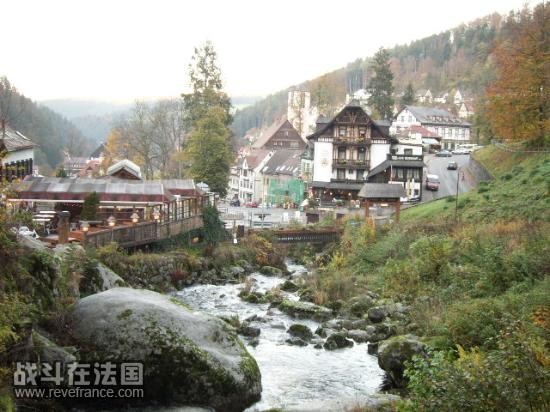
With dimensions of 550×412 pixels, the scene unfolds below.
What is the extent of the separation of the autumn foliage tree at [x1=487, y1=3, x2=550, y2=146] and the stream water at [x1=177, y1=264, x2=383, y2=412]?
28.3m

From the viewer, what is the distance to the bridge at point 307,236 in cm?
4547

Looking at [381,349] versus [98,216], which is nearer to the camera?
[381,349]

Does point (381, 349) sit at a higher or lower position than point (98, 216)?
lower

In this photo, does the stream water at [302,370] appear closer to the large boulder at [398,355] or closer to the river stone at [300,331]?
the river stone at [300,331]

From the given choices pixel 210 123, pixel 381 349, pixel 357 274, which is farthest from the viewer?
pixel 210 123

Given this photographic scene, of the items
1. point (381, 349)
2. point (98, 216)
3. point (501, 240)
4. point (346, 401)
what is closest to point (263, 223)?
point (98, 216)

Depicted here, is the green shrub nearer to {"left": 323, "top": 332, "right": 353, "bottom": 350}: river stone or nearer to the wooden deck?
{"left": 323, "top": 332, "right": 353, "bottom": 350}: river stone

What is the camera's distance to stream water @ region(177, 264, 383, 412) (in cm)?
1678

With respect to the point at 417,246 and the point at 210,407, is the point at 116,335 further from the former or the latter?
the point at 417,246

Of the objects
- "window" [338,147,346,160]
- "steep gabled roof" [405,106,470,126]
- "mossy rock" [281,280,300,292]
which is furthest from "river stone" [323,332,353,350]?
"steep gabled roof" [405,106,470,126]

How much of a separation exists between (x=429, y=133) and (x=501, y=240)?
83.4 m

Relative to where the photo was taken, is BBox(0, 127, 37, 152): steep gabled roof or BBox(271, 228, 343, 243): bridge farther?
BBox(271, 228, 343, 243): bridge

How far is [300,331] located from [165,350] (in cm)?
956

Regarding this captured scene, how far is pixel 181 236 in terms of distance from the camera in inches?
1545
